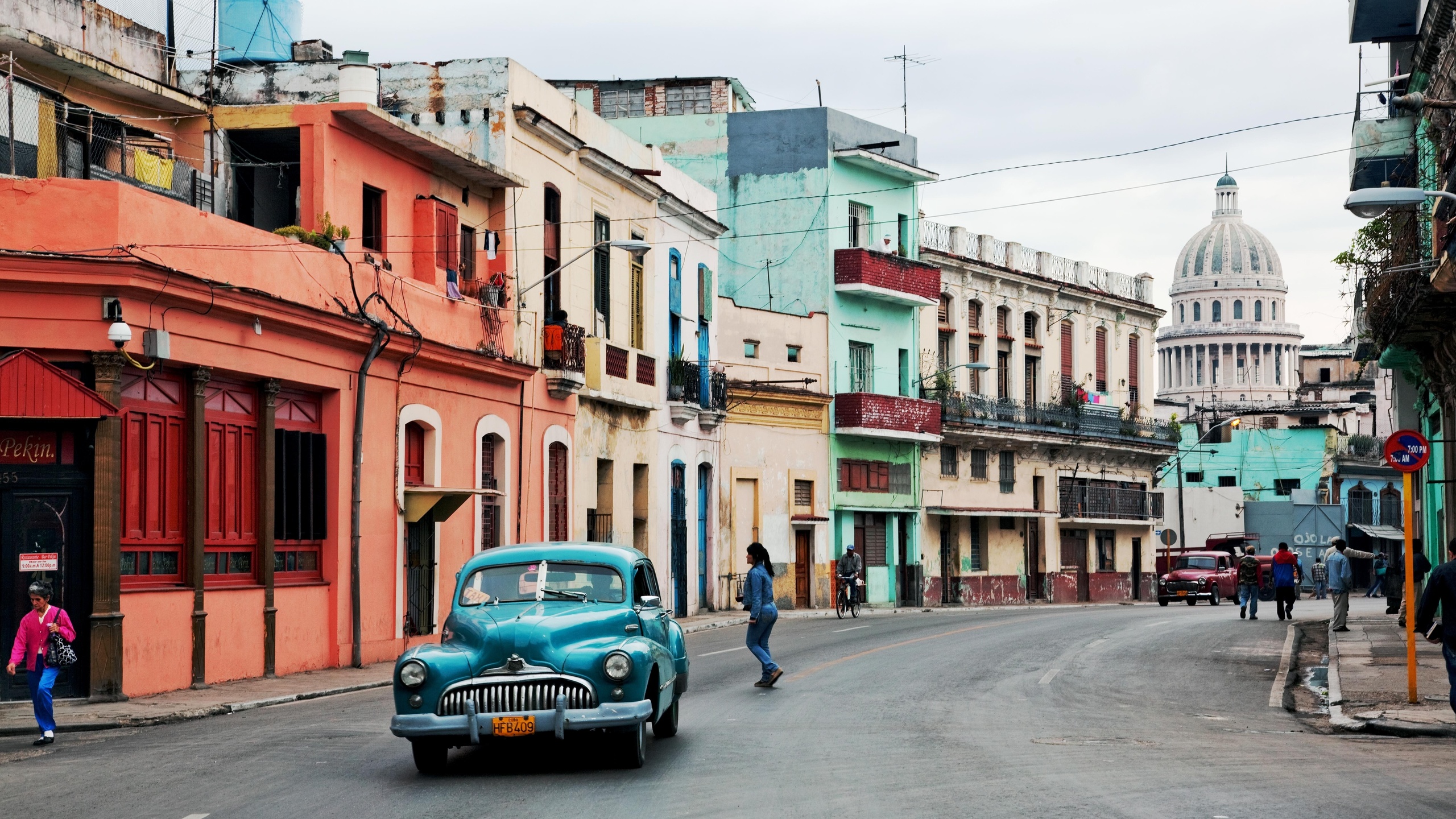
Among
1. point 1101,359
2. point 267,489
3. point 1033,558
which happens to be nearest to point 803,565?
point 1033,558

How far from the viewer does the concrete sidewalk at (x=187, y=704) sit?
1636 centimetres

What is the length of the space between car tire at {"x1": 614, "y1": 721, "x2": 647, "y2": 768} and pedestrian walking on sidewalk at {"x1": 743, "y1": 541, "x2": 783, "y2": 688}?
6896 mm

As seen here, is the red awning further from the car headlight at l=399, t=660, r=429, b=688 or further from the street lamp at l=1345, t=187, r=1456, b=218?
the street lamp at l=1345, t=187, r=1456, b=218

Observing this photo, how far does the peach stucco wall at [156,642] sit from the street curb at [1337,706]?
499 inches

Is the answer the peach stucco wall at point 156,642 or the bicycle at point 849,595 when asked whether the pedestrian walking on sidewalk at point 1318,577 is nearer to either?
the bicycle at point 849,595

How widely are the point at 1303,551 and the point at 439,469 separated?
2763 inches

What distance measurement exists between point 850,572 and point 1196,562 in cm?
1619

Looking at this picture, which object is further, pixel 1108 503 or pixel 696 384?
pixel 1108 503

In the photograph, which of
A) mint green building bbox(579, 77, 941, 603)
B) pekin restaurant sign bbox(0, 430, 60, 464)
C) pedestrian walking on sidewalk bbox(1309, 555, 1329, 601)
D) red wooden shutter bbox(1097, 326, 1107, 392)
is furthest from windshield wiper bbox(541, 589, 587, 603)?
pedestrian walking on sidewalk bbox(1309, 555, 1329, 601)

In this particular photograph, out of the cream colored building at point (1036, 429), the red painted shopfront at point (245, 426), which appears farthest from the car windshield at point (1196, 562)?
the red painted shopfront at point (245, 426)

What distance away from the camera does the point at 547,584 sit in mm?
13453

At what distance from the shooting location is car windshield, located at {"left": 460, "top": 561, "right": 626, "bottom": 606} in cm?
1332

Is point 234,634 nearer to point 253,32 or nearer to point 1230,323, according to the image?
point 253,32

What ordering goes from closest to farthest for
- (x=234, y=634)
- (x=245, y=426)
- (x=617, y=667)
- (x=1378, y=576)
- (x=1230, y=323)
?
(x=617, y=667)
(x=234, y=634)
(x=245, y=426)
(x=1378, y=576)
(x=1230, y=323)
